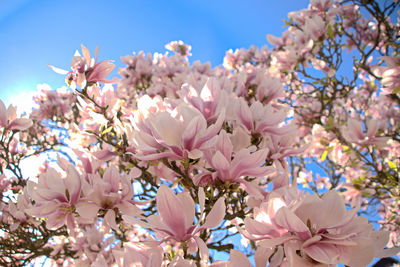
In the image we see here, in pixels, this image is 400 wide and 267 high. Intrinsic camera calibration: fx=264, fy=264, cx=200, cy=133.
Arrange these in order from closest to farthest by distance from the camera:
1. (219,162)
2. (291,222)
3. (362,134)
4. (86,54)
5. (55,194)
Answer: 1. (291,222)
2. (219,162)
3. (55,194)
4. (86,54)
5. (362,134)

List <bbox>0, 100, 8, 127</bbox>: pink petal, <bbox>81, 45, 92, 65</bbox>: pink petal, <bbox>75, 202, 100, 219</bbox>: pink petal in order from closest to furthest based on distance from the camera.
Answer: <bbox>75, 202, 100, 219</bbox>: pink petal → <bbox>81, 45, 92, 65</bbox>: pink petal → <bbox>0, 100, 8, 127</bbox>: pink petal

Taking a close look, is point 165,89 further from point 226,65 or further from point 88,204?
point 226,65

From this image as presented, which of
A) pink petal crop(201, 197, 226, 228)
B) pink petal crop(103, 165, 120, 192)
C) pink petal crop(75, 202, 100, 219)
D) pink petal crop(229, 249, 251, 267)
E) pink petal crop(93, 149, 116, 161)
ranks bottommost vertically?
pink petal crop(229, 249, 251, 267)

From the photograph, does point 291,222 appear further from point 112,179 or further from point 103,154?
point 103,154

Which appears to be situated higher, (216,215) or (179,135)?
(179,135)

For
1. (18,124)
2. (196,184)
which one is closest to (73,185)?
(196,184)

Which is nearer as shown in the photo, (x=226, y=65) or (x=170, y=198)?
(x=170, y=198)

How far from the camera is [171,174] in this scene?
3.48ft

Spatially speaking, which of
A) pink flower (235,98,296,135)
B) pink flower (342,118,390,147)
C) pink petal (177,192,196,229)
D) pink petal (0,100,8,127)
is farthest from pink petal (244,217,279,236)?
pink flower (342,118,390,147)

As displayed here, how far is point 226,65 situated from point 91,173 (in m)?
3.76

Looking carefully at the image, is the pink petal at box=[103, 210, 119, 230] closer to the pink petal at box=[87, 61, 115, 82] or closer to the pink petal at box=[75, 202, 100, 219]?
the pink petal at box=[75, 202, 100, 219]

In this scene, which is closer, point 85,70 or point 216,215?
point 216,215

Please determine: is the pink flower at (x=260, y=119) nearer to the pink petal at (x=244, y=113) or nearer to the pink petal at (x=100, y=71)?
the pink petal at (x=244, y=113)

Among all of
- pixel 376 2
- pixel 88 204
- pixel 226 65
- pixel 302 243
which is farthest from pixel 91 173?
pixel 226 65
